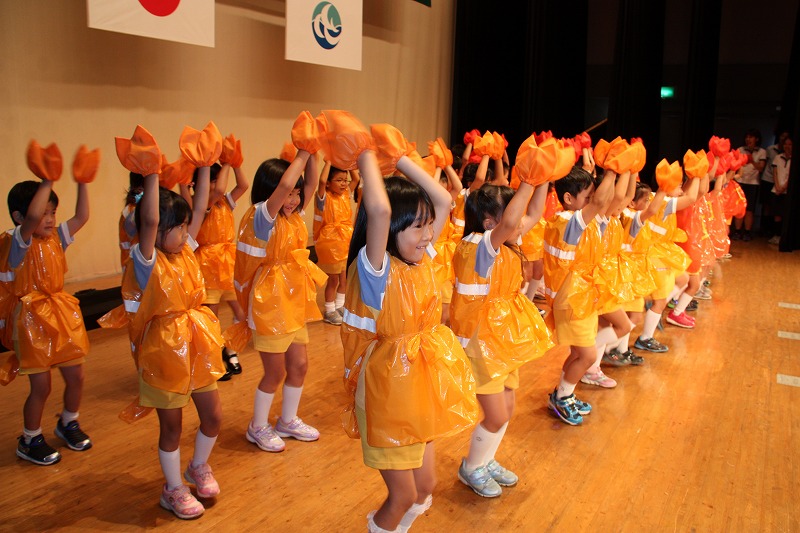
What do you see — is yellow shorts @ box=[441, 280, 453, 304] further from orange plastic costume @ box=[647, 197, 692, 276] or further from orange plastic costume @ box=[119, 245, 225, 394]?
orange plastic costume @ box=[119, 245, 225, 394]

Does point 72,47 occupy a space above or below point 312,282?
above

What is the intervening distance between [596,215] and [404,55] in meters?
5.60

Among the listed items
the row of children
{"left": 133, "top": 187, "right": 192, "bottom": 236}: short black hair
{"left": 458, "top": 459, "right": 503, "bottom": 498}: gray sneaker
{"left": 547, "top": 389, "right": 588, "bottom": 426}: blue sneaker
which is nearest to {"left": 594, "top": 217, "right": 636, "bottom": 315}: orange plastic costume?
the row of children

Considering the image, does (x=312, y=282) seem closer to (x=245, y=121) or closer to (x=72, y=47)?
(x=72, y=47)

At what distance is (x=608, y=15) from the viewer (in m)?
10.9

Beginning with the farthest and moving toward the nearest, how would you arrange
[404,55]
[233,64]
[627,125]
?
[627,125] → [404,55] → [233,64]

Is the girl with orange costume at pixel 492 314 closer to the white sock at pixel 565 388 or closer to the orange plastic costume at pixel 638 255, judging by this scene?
the white sock at pixel 565 388

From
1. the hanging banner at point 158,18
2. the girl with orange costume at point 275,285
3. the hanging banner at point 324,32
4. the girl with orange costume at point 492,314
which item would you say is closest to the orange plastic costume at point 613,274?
the girl with orange costume at point 492,314

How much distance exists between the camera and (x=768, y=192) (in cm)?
955

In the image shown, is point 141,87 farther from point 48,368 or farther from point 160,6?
point 48,368

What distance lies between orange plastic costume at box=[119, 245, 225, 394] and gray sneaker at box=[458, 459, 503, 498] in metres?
1.02

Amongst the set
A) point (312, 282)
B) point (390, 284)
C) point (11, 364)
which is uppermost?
point (390, 284)

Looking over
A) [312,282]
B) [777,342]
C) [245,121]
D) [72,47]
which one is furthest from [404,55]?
[312,282]

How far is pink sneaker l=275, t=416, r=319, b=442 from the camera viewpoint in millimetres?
2984
